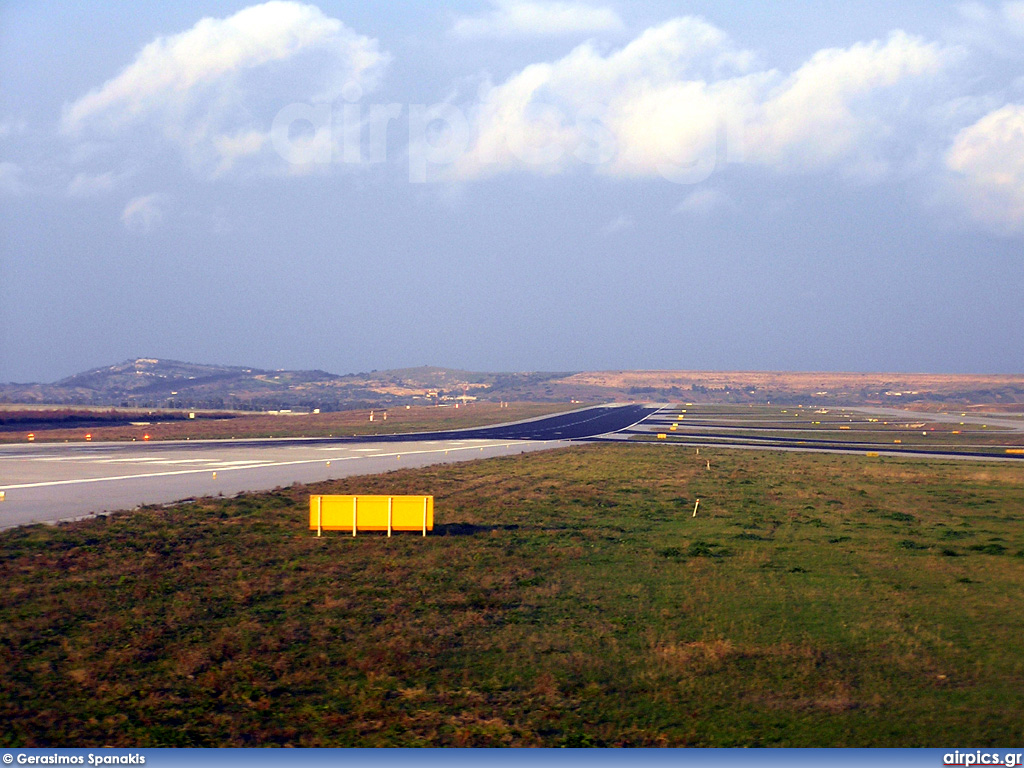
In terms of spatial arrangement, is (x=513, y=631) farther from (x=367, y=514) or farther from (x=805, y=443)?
(x=805, y=443)

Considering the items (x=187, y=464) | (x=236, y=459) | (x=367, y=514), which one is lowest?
(x=236, y=459)

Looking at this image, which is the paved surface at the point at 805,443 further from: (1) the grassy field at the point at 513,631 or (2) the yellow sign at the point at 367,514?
(2) the yellow sign at the point at 367,514

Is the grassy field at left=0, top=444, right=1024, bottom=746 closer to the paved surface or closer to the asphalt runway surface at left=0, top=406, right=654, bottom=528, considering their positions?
the asphalt runway surface at left=0, top=406, right=654, bottom=528

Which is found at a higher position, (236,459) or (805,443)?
(236,459)

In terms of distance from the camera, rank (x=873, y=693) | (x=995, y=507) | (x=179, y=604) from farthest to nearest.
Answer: (x=995, y=507) → (x=179, y=604) → (x=873, y=693)

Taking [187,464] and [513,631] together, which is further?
[187,464]

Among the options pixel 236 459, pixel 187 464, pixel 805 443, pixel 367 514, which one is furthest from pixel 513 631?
pixel 805 443

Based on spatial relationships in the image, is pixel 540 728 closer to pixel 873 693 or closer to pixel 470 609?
pixel 873 693

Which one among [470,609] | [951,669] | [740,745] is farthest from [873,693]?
[470,609]
